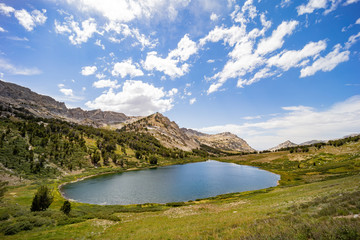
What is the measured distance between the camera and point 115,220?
32.9 m

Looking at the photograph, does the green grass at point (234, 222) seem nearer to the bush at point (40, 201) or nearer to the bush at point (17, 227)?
the bush at point (17, 227)

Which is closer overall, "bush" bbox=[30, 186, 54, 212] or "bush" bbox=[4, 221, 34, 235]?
"bush" bbox=[4, 221, 34, 235]

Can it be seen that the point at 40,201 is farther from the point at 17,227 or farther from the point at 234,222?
the point at 234,222

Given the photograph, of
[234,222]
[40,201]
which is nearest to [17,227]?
[40,201]

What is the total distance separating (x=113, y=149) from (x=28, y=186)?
113594mm

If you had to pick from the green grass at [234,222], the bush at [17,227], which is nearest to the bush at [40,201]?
the green grass at [234,222]

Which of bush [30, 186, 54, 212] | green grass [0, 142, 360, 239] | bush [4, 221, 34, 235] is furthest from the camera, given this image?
bush [30, 186, 54, 212]

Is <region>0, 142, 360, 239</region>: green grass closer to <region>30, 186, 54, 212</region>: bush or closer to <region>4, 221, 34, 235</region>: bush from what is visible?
<region>4, 221, 34, 235</region>: bush

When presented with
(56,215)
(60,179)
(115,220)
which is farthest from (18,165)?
(115,220)

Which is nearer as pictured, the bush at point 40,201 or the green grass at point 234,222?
the green grass at point 234,222

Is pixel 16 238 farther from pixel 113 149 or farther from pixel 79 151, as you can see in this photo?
pixel 113 149

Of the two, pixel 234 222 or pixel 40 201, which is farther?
pixel 40 201

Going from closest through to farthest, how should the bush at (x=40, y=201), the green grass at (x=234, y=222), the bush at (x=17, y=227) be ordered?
the green grass at (x=234, y=222) < the bush at (x=17, y=227) < the bush at (x=40, y=201)

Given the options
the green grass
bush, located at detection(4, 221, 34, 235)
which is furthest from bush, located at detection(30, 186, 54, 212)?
Result: bush, located at detection(4, 221, 34, 235)
